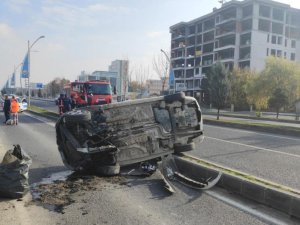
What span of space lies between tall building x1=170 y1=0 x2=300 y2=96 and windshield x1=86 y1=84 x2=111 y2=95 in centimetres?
4185

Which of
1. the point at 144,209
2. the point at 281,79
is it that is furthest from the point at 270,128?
the point at 281,79

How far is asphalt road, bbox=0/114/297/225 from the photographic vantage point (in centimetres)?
495

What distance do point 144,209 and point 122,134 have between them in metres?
2.06

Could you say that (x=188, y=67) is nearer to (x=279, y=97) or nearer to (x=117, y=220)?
(x=279, y=97)

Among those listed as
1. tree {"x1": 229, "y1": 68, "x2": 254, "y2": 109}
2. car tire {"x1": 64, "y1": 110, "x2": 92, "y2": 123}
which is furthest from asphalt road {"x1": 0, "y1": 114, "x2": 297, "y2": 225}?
tree {"x1": 229, "y1": 68, "x2": 254, "y2": 109}

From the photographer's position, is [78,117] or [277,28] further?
[277,28]

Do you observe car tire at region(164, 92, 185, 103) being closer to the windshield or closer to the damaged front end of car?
the damaged front end of car

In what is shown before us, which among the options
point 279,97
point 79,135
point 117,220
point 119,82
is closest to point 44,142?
point 79,135

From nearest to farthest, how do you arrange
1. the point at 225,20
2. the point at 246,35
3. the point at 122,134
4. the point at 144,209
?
the point at 144,209 → the point at 122,134 → the point at 246,35 → the point at 225,20

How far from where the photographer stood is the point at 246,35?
77.7 m

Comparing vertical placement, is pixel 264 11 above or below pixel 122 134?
above

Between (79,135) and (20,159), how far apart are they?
1375 mm

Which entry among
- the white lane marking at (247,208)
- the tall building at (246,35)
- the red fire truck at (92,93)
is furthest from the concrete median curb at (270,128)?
the tall building at (246,35)

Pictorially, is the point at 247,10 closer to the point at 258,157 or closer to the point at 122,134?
the point at 258,157
